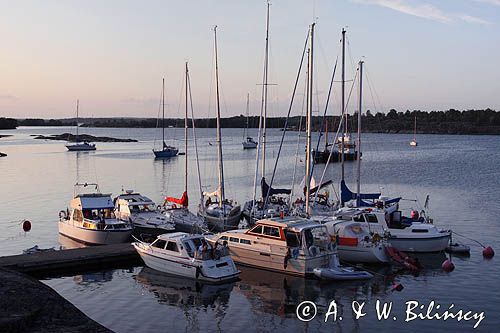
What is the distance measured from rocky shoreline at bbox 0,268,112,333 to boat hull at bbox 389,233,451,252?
17.2 metres

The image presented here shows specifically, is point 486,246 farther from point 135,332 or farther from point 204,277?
point 135,332

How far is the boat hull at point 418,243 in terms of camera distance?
2980 cm

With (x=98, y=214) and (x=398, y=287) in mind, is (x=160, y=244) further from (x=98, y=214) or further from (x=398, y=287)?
(x=398, y=287)

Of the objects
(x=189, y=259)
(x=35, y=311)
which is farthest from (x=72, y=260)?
(x=35, y=311)

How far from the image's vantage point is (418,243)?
29.8 meters

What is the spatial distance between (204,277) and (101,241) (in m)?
9.06

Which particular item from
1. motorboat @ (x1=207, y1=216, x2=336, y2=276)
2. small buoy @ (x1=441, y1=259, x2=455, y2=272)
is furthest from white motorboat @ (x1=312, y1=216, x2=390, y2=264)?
small buoy @ (x1=441, y1=259, x2=455, y2=272)

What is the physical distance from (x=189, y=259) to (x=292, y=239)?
175 inches

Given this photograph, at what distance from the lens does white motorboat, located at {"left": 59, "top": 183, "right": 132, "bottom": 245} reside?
31.4m

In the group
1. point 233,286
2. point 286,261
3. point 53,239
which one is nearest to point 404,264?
point 286,261

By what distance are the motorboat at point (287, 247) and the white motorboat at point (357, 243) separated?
1.77 metres

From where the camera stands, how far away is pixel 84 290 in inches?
953

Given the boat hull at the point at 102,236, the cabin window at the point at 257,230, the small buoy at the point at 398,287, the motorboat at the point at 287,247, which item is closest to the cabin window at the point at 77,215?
the boat hull at the point at 102,236

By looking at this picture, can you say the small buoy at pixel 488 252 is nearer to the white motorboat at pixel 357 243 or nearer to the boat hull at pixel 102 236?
the white motorboat at pixel 357 243
